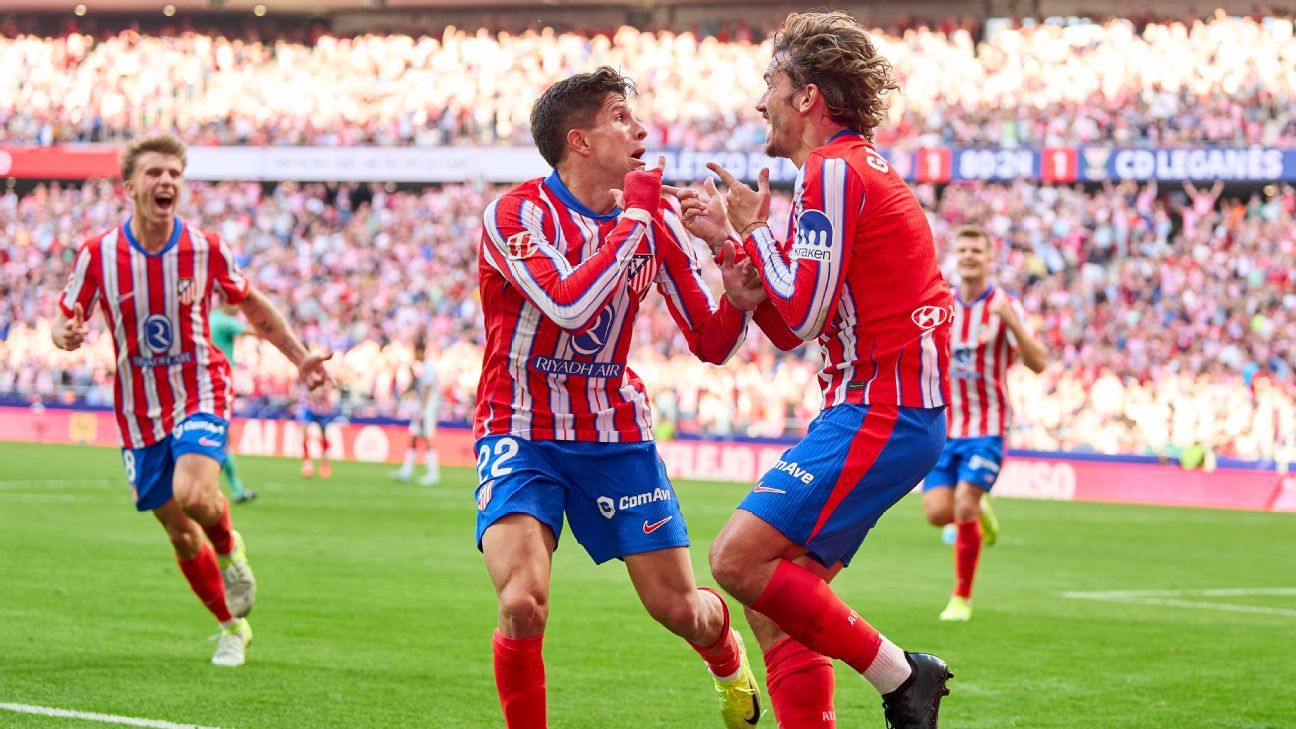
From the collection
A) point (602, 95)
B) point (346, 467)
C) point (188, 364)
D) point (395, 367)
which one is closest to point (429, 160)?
point (395, 367)

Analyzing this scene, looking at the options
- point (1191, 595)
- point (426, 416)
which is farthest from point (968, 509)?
point (426, 416)

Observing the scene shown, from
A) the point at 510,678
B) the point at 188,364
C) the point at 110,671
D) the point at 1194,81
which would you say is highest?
the point at 1194,81

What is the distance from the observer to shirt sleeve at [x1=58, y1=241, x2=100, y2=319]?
8797mm

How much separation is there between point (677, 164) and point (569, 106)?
35467 mm

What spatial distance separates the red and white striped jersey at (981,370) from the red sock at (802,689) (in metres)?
6.75

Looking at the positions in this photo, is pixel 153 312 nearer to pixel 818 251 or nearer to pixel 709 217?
pixel 709 217

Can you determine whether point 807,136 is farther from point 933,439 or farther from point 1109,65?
point 1109,65

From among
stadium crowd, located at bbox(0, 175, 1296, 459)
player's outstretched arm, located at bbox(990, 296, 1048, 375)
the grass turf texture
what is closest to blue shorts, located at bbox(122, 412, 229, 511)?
the grass turf texture

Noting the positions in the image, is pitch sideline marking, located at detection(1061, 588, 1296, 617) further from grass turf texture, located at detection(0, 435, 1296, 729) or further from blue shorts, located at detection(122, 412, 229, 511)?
blue shorts, located at detection(122, 412, 229, 511)

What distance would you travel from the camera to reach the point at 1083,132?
1449 inches

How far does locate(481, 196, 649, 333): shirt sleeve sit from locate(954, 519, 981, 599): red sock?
20.4 ft

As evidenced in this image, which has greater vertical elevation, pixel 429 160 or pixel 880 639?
pixel 429 160

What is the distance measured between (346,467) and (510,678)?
1007 inches

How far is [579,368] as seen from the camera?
6.18 meters
